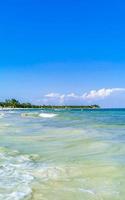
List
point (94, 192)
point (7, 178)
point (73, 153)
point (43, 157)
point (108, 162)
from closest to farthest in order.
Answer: point (94, 192), point (7, 178), point (108, 162), point (43, 157), point (73, 153)

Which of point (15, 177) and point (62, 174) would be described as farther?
point (62, 174)

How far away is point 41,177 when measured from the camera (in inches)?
331

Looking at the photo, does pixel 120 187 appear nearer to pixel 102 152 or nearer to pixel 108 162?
pixel 108 162

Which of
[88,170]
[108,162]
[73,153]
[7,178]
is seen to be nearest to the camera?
[7,178]

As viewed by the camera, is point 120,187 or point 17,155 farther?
point 17,155

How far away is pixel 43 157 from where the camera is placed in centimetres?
1174

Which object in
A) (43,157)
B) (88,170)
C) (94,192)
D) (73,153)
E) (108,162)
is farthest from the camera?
(73,153)

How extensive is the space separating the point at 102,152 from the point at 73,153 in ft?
3.54

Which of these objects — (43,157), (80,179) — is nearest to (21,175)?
(80,179)

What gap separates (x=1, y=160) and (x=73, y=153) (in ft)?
9.73

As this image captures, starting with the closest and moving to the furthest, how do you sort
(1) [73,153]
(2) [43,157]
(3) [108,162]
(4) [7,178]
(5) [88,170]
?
(4) [7,178] → (5) [88,170] → (3) [108,162] → (2) [43,157] → (1) [73,153]

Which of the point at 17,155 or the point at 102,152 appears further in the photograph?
the point at 102,152

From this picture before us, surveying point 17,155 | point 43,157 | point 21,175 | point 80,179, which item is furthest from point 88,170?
point 17,155

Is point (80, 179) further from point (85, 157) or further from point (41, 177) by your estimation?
point (85, 157)
